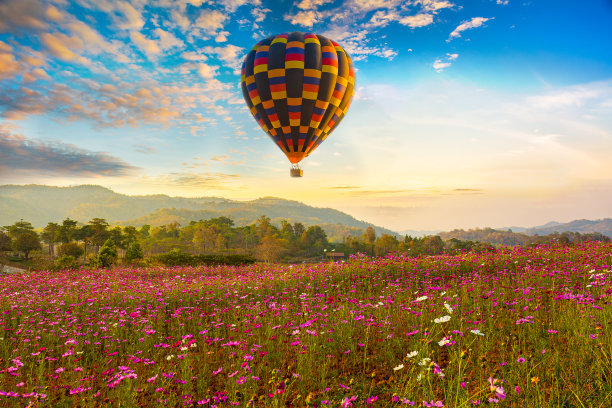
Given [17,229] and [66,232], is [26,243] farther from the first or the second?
[17,229]

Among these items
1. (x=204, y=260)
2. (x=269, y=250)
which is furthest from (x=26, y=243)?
(x=204, y=260)

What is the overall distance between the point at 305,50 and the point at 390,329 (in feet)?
54.8

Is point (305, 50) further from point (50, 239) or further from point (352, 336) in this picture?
point (50, 239)

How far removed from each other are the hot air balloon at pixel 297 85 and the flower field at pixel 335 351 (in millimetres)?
11563

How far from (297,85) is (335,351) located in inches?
628

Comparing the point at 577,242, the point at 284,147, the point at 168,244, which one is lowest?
the point at 168,244

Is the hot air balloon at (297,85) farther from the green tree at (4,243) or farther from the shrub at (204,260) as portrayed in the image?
the green tree at (4,243)

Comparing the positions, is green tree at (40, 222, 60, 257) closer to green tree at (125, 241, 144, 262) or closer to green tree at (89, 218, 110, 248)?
green tree at (89, 218, 110, 248)

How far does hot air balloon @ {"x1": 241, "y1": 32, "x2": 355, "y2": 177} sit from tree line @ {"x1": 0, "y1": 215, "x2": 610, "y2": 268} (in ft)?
32.0

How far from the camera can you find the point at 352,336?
19.6 ft

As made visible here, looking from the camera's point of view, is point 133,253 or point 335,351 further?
point 133,253

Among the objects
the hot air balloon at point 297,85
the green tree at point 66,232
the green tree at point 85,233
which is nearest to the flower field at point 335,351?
the hot air balloon at point 297,85

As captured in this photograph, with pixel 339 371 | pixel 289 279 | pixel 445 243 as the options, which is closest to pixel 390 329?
pixel 339 371

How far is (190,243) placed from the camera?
265 ft
